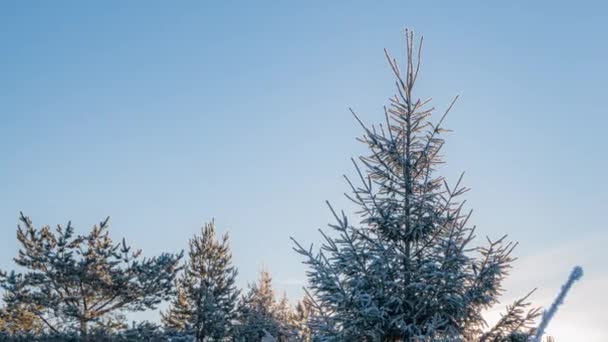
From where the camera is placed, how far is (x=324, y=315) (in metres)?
8.36

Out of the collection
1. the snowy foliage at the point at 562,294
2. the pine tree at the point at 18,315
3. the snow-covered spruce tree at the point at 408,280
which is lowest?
the snowy foliage at the point at 562,294

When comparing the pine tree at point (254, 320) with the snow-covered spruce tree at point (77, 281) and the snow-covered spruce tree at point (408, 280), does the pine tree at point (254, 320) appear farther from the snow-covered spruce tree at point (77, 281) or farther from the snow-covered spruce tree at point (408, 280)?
the snow-covered spruce tree at point (408, 280)

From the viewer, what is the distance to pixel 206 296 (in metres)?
30.3

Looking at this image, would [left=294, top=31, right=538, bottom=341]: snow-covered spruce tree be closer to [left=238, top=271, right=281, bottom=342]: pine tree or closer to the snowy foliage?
the snowy foliage

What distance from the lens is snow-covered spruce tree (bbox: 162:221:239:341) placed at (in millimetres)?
29969

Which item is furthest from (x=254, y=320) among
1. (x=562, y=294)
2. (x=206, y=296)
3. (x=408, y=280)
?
(x=562, y=294)

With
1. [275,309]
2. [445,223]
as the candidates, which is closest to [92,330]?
[275,309]

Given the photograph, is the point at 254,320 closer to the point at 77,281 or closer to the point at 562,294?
the point at 77,281

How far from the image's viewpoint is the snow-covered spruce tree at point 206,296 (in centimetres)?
2997

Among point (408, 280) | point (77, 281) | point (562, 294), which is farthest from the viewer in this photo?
point (77, 281)

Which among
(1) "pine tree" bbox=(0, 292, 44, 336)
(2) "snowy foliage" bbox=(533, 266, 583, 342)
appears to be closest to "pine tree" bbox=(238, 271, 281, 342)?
(1) "pine tree" bbox=(0, 292, 44, 336)

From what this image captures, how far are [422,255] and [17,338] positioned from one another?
17.7 m

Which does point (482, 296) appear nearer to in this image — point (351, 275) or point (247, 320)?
point (351, 275)

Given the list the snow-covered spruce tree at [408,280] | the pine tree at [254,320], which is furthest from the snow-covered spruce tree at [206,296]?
the snow-covered spruce tree at [408,280]
